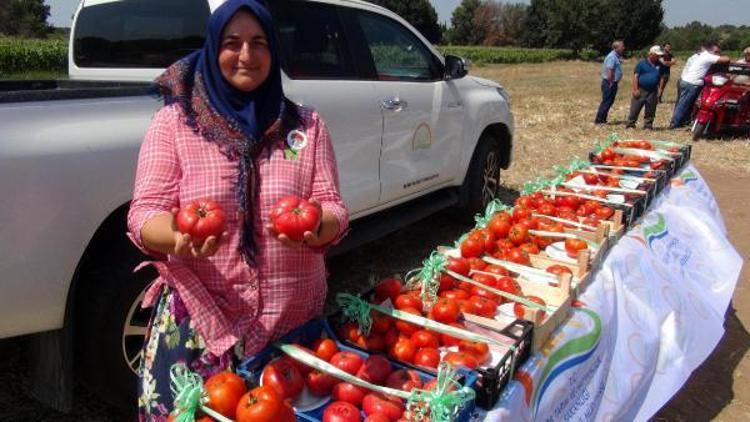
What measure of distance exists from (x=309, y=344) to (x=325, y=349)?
11 cm

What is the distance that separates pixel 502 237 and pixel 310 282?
1846mm

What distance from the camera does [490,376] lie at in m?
1.91

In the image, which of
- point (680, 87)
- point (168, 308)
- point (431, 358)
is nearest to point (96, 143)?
point (168, 308)

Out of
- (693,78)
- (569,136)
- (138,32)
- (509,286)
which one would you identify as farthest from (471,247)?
(693,78)

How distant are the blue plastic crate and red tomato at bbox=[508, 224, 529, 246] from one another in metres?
1.60

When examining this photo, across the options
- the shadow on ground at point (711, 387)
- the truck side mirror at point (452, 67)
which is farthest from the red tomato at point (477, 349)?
the truck side mirror at point (452, 67)

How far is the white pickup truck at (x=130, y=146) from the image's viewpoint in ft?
7.59

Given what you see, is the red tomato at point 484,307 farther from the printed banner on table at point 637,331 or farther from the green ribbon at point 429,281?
the printed banner on table at point 637,331

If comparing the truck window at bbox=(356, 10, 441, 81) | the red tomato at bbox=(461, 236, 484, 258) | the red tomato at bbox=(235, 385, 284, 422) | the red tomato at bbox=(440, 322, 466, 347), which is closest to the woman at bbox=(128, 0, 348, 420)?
the red tomato at bbox=(235, 385, 284, 422)

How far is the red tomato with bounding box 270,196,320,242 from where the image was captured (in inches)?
60.9

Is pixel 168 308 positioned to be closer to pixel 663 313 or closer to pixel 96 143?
pixel 96 143

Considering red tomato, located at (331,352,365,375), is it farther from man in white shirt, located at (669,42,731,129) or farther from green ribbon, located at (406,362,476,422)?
man in white shirt, located at (669,42,731,129)

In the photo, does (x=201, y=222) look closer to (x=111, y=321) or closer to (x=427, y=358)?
(x=427, y=358)

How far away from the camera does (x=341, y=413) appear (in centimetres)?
173
